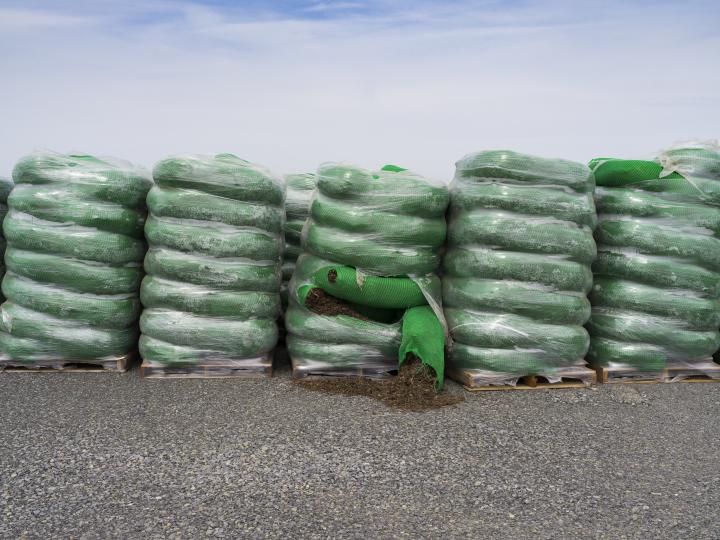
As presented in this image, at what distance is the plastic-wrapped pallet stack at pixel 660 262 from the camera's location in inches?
172

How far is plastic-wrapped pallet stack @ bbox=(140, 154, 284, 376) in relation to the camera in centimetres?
415

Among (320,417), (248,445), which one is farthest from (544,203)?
(248,445)

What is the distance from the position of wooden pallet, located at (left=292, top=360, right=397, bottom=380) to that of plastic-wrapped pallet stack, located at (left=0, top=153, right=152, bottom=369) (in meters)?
1.36

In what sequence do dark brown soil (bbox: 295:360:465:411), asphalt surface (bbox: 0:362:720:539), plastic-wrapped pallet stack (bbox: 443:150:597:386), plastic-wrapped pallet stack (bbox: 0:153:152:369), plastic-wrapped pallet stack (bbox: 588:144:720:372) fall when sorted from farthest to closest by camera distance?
plastic-wrapped pallet stack (bbox: 588:144:720:372), plastic-wrapped pallet stack (bbox: 0:153:152:369), plastic-wrapped pallet stack (bbox: 443:150:597:386), dark brown soil (bbox: 295:360:465:411), asphalt surface (bbox: 0:362:720:539)

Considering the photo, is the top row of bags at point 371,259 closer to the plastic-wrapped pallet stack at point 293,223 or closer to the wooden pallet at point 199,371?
the wooden pallet at point 199,371

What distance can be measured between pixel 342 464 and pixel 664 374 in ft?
9.66

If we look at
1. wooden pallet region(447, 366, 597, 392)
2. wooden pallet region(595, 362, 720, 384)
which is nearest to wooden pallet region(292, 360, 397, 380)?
wooden pallet region(447, 366, 597, 392)

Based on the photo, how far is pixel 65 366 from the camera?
14.6 ft

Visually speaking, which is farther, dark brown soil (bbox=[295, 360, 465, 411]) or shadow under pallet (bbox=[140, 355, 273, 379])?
shadow under pallet (bbox=[140, 355, 273, 379])

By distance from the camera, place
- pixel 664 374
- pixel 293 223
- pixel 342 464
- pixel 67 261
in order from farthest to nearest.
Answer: pixel 293 223
pixel 664 374
pixel 67 261
pixel 342 464

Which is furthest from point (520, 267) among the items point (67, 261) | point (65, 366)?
point (65, 366)

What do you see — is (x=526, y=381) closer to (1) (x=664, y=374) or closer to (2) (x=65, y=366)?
(1) (x=664, y=374)

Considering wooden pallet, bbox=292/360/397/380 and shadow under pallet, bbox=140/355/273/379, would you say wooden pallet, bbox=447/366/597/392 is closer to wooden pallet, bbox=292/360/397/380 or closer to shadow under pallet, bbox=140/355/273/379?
wooden pallet, bbox=292/360/397/380

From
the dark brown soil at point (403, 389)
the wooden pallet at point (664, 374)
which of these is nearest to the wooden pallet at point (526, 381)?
the wooden pallet at point (664, 374)
